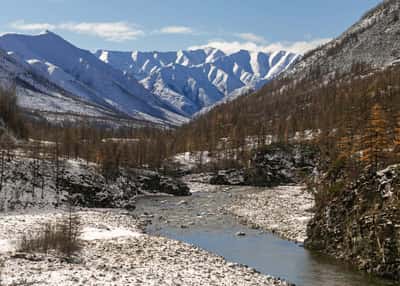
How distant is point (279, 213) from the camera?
65.4 m

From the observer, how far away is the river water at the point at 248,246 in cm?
3459

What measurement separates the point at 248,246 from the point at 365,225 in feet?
39.5

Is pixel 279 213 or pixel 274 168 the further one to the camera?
pixel 274 168

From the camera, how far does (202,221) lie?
62.9 meters

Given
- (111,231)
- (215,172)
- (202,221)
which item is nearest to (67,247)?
(111,231)

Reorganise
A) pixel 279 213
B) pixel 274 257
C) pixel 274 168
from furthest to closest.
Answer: pixel 274 168 < pixel 279 213 < pixel 274 257

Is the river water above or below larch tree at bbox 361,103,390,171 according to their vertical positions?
below

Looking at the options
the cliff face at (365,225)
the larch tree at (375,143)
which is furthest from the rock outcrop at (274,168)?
the cliff face at (365,225)

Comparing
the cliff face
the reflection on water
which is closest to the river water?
the reflection on water

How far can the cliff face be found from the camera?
34469 mm

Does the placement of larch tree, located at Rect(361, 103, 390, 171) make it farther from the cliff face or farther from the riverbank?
the riverbank

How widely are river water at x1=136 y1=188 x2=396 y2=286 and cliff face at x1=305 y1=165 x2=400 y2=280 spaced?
4.16ft

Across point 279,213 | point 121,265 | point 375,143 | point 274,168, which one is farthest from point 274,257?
point 274,168

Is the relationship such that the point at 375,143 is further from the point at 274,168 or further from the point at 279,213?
the point at 274,168
